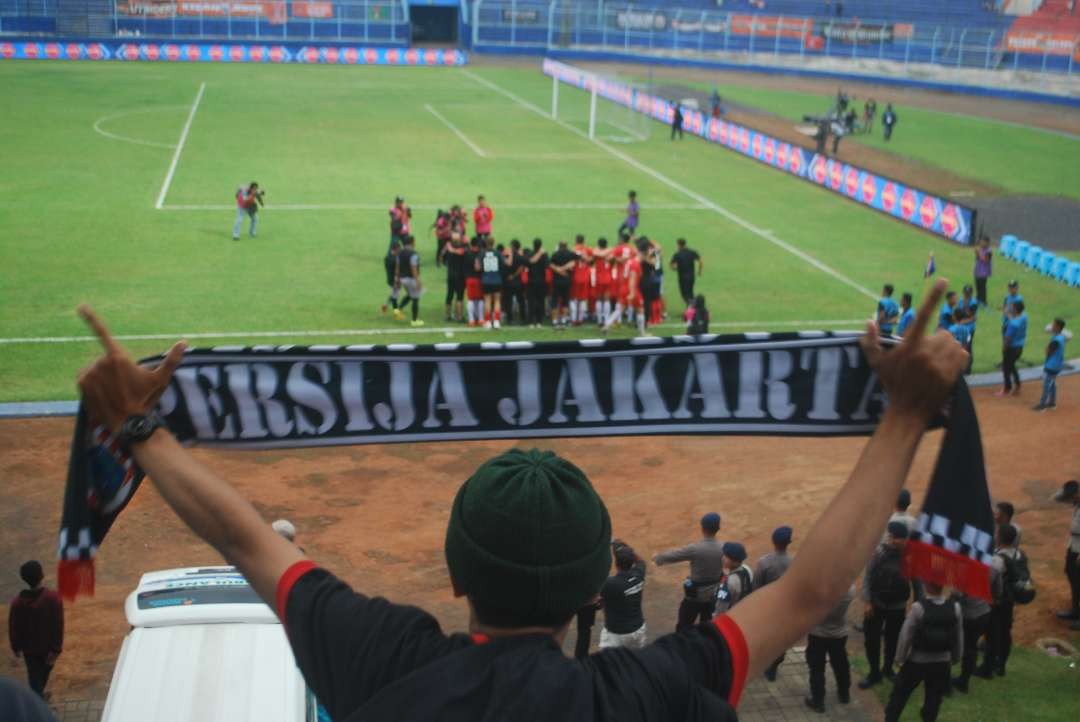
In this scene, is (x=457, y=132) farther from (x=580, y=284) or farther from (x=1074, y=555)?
(x=1074, y=555)

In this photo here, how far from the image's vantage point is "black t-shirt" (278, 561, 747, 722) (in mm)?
2416

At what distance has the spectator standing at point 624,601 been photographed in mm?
10664

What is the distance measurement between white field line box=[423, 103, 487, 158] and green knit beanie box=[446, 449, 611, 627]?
1578 inches

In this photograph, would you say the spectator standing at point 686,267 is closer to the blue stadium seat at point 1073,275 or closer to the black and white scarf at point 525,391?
the blue stadium seat at point 1073,275

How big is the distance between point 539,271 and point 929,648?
14.2 metres

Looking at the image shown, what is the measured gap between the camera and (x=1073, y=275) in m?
28.2

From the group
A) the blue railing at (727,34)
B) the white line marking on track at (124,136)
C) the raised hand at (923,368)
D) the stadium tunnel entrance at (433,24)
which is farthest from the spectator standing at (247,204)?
the stadium tunnel entrance at (433,24)

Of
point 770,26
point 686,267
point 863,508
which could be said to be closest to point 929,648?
point 863,508

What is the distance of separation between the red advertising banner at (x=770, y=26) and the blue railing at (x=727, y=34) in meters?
0.06

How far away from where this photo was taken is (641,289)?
76.0 ft

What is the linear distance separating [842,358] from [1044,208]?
3449cm

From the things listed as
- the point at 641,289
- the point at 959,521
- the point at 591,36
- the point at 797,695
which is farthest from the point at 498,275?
the point at 591,36

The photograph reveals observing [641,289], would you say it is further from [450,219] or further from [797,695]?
[797,695]

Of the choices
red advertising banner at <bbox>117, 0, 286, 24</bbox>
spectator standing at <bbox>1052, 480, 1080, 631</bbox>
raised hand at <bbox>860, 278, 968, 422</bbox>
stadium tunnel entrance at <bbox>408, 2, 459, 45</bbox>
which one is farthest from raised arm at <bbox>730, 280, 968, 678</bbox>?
stadium tunnel entrance at <bbox>408, 2, 459, 45</bbox>
